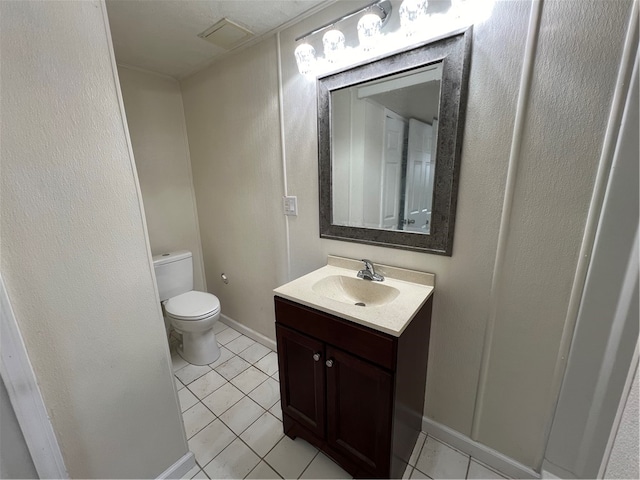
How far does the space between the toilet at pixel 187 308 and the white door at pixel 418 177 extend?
1466 mm

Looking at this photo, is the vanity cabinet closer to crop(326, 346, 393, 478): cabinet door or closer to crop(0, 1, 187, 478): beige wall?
crop(326, 346, 393, 478): cabinet door

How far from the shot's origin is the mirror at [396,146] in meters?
1.06

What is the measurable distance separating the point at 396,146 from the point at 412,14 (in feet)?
1.59

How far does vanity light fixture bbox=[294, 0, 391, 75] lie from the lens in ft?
3.58


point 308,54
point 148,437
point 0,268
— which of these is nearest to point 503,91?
point 308,54

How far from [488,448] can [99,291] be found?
177cm

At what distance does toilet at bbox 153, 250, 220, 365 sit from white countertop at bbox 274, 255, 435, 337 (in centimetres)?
91

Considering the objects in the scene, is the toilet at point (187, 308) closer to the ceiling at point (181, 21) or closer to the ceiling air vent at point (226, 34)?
the ceiling at point (181, 21)

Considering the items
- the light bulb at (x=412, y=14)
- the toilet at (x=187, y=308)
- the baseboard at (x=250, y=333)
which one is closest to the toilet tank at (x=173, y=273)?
the toilet at (x=187, y=308)

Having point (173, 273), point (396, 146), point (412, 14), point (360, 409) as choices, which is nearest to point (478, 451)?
point (360, 409)

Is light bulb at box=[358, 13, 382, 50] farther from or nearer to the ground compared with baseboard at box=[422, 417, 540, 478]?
farther from the ground

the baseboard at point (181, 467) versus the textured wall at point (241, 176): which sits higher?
the textured wall at point (241, 176)

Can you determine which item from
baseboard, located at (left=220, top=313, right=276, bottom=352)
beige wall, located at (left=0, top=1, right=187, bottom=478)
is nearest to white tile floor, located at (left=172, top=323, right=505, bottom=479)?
baseboard, located at (left=220, top=313, right=276, bottom=352)

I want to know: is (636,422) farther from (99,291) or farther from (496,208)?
(99,291)
